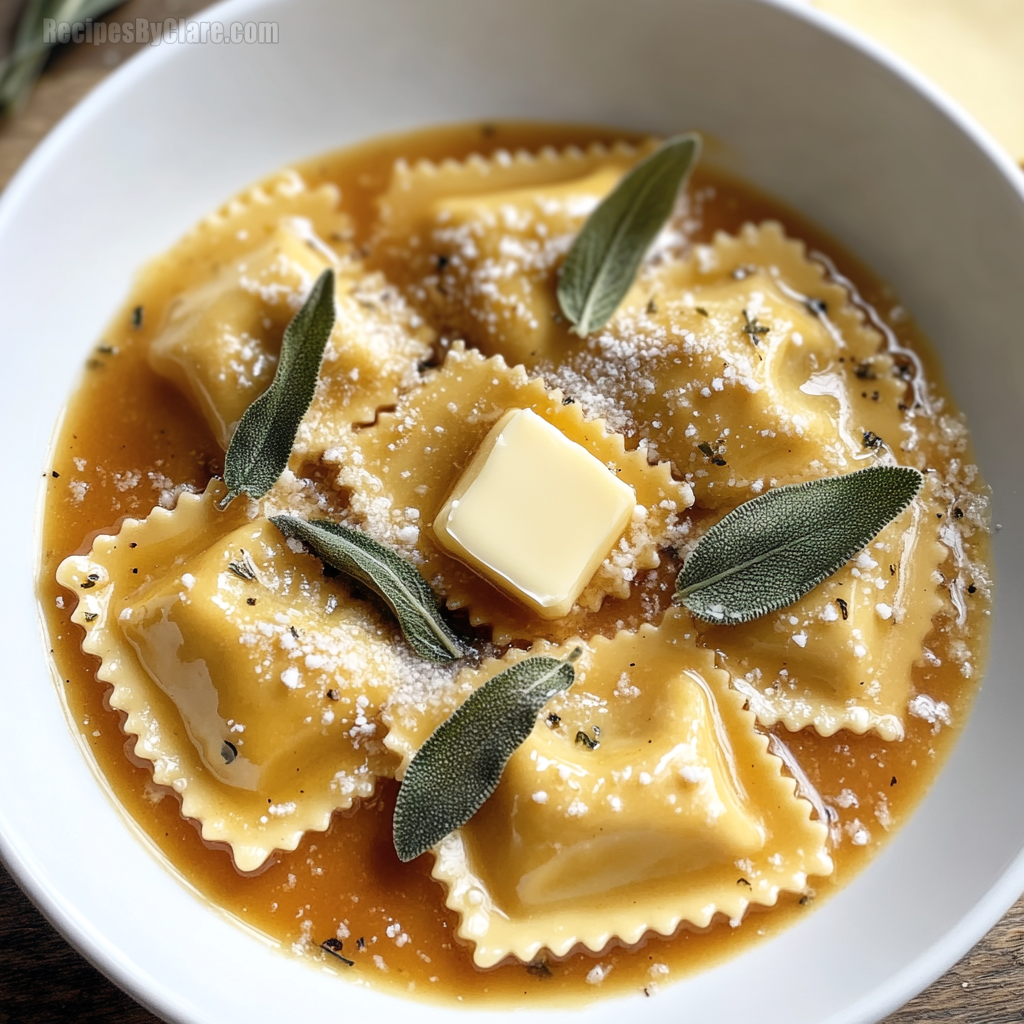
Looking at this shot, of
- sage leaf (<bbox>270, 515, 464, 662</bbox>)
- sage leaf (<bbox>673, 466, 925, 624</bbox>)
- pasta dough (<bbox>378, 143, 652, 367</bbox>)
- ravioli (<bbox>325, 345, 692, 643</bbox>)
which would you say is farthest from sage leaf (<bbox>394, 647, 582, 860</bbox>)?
pasta dough (<bbox>378, 143, 652, 367</bbox>)

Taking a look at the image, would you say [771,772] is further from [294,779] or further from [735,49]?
[735,49]

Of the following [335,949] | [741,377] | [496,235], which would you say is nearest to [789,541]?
[741,377]

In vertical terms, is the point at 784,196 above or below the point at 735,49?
below

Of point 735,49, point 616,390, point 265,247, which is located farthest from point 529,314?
point 735,49

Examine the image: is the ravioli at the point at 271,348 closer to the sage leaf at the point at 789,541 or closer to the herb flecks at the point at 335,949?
the sage leaf at the point at 789,541

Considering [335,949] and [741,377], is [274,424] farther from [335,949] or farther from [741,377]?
[335,949]
